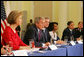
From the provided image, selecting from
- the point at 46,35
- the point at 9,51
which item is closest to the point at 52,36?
the point at 46,35

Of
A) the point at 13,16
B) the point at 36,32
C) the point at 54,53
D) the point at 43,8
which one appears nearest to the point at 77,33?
the point at 36,32

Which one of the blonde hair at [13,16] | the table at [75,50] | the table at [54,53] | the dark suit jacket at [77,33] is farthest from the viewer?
the dark suit jacket at [77,33]

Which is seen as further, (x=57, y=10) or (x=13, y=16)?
(x=57, y=10)

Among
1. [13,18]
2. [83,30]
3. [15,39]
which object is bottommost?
[83,30]

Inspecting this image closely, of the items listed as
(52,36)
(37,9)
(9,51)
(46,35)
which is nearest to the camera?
(9,51)

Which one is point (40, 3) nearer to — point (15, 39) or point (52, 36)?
point (52, 36)

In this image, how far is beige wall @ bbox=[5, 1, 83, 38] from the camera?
9.90m

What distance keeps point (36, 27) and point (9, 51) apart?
5.82 ft

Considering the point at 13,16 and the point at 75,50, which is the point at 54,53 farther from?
the point at 75,50

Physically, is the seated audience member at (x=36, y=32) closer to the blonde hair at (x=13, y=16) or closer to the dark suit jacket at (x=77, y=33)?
the blonde hair at (x=13, y=16)

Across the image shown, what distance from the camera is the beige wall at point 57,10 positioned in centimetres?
990

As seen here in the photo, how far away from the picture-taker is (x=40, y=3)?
1002cm

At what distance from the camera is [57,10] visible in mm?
10148

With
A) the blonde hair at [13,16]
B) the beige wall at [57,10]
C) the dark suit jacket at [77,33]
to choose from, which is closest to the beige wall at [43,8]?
the beige wall at [57,10]
